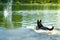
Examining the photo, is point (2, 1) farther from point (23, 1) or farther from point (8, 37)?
point (8, 37)

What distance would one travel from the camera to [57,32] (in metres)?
19.4

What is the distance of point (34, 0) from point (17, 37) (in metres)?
81.6

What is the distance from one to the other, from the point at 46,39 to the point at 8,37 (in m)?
2.85

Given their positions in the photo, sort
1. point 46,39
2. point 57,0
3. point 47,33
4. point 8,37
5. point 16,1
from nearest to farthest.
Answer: point 46,39, point 8,37, point 47,33, point 16,1, point 57,0

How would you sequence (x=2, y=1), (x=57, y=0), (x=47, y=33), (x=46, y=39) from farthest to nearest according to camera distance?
(x=57, y=0) → (x=2, y=1) → (x=47, y=33) → (x=46, y=39)

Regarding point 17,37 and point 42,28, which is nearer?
point 17,37

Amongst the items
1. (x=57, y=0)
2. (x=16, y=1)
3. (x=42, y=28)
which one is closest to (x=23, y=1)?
(x=16, y=1)

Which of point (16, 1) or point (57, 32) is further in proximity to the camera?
point (16, 1)

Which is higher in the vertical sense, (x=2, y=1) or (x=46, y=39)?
(x=46, y=39)

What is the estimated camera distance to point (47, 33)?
62.1ft

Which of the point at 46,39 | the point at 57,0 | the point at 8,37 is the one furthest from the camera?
the point at 57,0

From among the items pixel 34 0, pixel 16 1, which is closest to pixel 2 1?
pixel 16 1

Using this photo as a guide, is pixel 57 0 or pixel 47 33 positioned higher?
pixel 47 33

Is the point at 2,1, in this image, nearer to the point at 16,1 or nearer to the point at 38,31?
the point at 16,1
